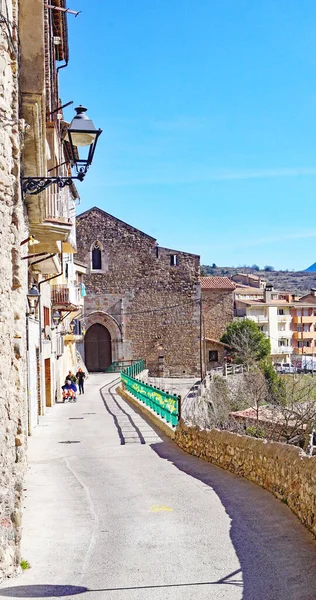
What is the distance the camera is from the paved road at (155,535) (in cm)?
643

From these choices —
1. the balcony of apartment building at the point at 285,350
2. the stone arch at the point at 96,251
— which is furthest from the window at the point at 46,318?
the balcony of apartment building at the point at 285,350

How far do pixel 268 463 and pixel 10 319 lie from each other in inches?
176

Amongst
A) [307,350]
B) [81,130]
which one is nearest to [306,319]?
[307,350]

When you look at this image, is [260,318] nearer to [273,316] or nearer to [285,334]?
[273,316]

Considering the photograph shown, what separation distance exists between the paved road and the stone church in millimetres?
30535

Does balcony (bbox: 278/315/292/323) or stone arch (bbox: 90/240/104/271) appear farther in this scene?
balcony (bbox: 278/315/292/323)

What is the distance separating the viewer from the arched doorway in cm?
4447

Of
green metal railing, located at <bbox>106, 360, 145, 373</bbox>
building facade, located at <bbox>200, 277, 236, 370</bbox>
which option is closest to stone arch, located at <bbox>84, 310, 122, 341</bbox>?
green metal railing, located at <bbox>106, 360, 145, 373</bbox>

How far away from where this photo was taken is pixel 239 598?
613 cm

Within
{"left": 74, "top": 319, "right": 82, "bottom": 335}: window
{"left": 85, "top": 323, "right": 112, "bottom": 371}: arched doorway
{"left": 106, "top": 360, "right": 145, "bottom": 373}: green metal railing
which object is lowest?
{"left": 106, "top": 360, "right": 145, "bottom": 373}: green metal railing

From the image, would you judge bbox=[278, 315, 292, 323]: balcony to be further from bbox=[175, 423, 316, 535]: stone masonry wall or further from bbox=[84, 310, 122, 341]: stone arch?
bbox=[175, 423, 316, 535]: stone masonry wall

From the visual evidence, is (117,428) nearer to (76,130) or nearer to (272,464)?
(272,464)

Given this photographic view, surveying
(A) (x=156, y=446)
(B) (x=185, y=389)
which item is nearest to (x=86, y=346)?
(B) (x=185, y=389)

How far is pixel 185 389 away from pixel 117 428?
2151cm
